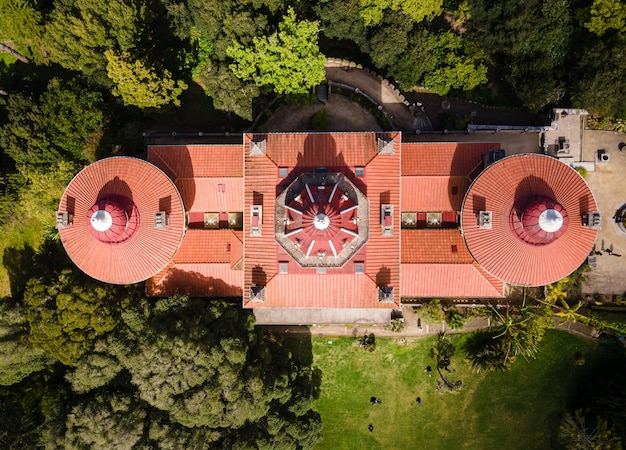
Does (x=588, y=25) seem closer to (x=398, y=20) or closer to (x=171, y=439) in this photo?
(x=398, y=20)

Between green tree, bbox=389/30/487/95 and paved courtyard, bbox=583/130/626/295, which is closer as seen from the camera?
green tree, bbox=389/30/487/95

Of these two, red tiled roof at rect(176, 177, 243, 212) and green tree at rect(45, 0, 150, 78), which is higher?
green tree at rect(45, 0, 150, 78)

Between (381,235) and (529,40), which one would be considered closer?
(381,235)

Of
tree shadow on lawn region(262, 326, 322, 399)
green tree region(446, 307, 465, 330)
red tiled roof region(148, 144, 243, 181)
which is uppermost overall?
red tiled roof region(148, 144, 243, 181)

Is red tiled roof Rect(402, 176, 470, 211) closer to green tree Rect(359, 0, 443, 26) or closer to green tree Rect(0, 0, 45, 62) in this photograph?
green tree Rect(359, 0, 443, 26)

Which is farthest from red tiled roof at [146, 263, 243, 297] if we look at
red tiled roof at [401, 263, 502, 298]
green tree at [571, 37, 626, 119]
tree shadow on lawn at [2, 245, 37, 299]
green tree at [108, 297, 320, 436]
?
green tree at [571, 37, 626, 119]

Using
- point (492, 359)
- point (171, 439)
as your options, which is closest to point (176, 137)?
point (171, 439)

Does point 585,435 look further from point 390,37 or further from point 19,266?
point 19,266

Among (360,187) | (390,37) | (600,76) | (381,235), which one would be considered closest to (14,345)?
(360,187)
